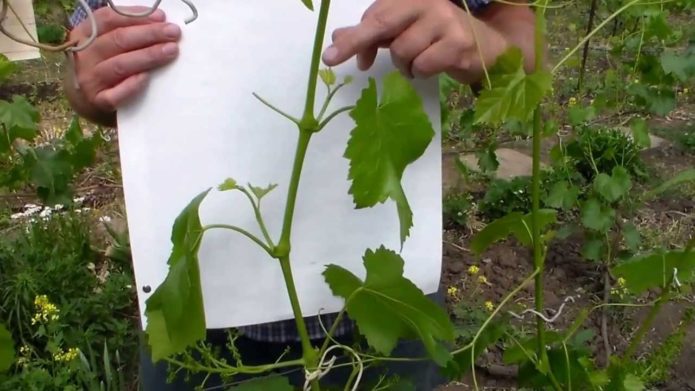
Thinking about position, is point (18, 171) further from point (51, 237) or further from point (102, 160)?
point (102, 160)

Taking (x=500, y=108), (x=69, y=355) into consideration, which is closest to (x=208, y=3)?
(x=500, y=108)

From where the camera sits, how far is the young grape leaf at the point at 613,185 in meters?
1.80

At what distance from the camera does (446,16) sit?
2.71ft

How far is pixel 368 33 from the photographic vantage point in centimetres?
80

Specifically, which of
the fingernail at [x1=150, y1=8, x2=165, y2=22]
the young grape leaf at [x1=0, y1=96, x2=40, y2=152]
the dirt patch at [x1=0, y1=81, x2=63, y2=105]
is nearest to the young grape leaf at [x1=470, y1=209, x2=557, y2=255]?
the fingernail at [x1=150, y1=8, x2=165, y2=22]

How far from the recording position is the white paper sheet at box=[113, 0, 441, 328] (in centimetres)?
84

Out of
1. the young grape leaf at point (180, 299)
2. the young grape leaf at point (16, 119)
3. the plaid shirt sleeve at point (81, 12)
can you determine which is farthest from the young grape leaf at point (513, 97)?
the young grape leaf at point (16, 119)

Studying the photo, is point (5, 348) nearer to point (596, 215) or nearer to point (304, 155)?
point (304, 155)

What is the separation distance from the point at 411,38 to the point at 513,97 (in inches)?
5.8

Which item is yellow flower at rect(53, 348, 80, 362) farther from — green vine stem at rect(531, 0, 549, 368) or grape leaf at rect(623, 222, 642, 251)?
grape leaf at rect(623, 222, 642, 251)

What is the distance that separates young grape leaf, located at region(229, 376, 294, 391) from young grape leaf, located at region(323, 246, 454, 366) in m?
0.10

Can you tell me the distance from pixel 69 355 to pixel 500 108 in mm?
1079

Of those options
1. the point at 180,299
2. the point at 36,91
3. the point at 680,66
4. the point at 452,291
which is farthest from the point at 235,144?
the point at 36,91

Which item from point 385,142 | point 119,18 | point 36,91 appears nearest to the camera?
point 385,142
